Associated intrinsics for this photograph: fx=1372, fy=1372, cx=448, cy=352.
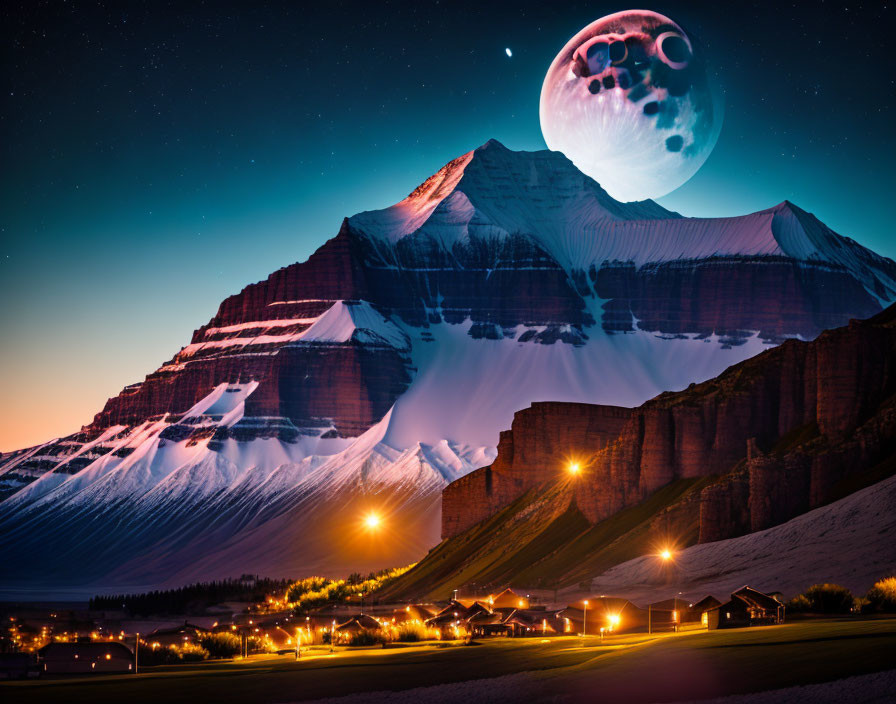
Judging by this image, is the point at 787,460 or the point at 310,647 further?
the point at 787,460

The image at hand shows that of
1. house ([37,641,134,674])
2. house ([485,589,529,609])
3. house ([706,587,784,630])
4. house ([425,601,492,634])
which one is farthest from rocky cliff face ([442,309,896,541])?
house ([37,641,134,674])

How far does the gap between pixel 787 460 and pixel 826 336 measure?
1486cm

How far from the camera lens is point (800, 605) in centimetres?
8325

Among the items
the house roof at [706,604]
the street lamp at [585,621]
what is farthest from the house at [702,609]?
the street lamp at [585,621]

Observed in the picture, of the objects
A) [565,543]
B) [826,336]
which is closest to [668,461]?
[565,543]

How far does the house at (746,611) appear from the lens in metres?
80.6

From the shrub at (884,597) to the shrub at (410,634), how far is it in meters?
32.8

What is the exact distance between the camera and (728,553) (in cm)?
11238

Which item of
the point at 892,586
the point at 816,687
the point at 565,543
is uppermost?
the point at 565,543

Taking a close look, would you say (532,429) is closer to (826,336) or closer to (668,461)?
(668,461)

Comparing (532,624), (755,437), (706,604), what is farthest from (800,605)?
(755,437)

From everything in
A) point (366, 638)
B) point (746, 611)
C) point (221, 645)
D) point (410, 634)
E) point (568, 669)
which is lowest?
point (568, 669)

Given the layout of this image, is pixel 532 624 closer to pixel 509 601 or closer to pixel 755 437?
pixel 509 601

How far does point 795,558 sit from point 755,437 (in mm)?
35128
